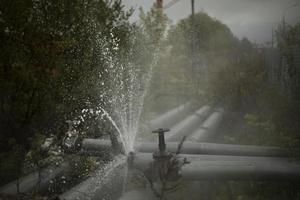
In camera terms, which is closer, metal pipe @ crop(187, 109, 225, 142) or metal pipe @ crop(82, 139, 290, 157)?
metal pipe @ crop(82, 139, 290, 157)

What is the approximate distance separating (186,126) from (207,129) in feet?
2.63

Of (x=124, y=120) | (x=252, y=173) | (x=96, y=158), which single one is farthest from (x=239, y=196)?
(x=124, y=120)

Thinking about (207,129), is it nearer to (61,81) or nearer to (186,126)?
(186,126)

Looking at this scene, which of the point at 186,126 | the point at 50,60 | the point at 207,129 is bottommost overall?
the point at 207,129

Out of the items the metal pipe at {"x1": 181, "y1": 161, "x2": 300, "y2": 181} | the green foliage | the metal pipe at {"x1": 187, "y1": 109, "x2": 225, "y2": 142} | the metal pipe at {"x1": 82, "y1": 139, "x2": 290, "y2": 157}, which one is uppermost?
the green foliage

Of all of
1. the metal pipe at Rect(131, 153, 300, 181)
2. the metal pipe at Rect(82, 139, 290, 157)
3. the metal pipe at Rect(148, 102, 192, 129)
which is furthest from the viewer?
the metal pipe at Rect(148, 102, 192, 129)

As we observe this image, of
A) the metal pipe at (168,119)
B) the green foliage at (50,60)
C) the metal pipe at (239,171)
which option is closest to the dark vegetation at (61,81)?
the green foliage at (50,60)

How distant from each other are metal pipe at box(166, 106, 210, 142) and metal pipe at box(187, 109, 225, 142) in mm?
357

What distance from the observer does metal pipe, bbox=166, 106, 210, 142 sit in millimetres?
11291

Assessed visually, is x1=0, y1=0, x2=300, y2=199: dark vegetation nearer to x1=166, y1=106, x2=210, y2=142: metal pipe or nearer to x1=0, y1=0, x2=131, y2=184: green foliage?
x1=0, y1=0, x2=131, y2=184: green foliage

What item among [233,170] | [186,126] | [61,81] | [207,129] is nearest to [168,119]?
[186,126]

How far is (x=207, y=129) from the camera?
12.6 metres

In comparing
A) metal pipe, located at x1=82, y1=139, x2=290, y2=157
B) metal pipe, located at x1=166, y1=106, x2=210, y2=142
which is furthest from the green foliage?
metal pipe, located at x1=166, y1=106, x2=210, y2=142

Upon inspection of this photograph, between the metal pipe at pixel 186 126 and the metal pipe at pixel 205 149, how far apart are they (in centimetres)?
151
